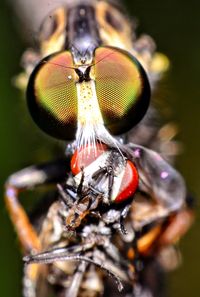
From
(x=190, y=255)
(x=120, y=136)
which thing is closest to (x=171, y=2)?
(x=190, y=255)

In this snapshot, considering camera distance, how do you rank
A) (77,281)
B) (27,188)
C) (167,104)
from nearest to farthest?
(77,281)
(27,188)
(167,104)

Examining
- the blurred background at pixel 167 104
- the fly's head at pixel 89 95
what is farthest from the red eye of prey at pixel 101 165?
the blurred background at pixel 167 104

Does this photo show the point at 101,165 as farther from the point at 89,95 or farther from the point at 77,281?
the point at 77,281

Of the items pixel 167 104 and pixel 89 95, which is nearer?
pixel 89 95

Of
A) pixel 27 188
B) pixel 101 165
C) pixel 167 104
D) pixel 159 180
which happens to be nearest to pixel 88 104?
pixel 101 165

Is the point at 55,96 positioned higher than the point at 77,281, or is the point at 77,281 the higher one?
the point at 55,96

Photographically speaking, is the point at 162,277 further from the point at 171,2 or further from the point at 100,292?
the point at 171,2
